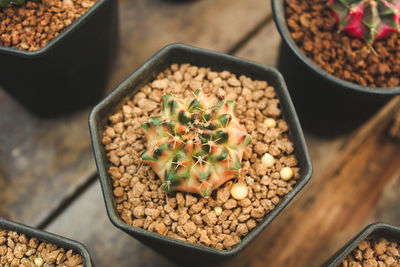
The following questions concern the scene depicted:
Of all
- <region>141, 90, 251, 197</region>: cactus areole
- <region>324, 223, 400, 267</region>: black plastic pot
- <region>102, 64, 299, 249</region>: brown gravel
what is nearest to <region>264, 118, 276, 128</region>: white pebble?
<region>102, 64, 299, 249</region>: brown gravel

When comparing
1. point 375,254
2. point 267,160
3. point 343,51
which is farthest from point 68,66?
point 375,254

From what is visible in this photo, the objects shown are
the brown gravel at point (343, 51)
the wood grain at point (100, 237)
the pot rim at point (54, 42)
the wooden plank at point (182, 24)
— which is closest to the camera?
the pot rim at point (54, 42)

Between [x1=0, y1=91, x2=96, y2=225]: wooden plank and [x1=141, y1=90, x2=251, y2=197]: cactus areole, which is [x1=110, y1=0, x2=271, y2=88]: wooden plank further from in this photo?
[x1=141, y1=90, x2=251, y2=197]: cactus areole

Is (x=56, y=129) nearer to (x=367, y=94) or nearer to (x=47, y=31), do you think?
(x=47, y=31)

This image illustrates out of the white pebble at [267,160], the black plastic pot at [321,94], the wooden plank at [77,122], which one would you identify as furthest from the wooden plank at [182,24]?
the white pebble at [267,160]

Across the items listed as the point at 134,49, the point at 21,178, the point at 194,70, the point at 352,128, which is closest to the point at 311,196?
the point at 352,128

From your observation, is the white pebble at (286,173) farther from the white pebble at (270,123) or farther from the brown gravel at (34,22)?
the brown gravel at (34,22)

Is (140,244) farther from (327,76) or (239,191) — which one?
(327,76)
